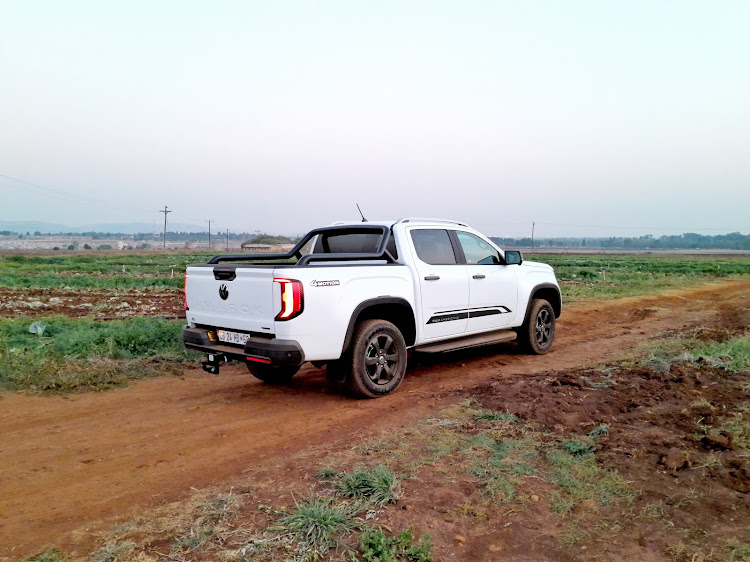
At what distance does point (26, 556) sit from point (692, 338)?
10.4 metres

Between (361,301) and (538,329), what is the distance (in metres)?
4.18

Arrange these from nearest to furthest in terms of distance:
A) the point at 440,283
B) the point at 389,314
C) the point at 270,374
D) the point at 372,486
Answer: the point at 372,486 < the point at 389,314 < the point at 440,283 < the point at 270,374

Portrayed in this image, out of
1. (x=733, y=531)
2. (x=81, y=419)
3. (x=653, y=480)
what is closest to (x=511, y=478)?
(x=653, y=480)

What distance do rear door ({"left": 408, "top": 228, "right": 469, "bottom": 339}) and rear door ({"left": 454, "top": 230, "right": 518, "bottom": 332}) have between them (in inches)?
7.7

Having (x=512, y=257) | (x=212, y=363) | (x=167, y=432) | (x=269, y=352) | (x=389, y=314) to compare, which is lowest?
(x=167, y=432)

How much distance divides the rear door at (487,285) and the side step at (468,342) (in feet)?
0.47

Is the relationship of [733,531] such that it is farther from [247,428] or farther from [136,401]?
[136,401]

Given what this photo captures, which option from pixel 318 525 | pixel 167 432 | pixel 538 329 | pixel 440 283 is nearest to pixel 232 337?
pixel 167 432

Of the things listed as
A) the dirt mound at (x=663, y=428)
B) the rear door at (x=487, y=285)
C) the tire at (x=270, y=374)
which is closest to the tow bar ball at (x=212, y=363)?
the tire at (x=270, y=374)

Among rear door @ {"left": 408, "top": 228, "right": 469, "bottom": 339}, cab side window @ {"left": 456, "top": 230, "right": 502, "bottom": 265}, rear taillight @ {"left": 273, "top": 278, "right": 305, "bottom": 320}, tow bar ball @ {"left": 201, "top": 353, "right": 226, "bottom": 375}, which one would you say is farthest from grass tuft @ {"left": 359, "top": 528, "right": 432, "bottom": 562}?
cab side window @ {"left": 456, "top": 230, "right": 502, "bottom": 265}

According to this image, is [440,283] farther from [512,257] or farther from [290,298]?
[290,298]

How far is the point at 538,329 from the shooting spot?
30.9 ft

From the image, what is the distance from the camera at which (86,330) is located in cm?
1034

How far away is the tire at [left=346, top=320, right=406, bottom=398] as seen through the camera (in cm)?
642
